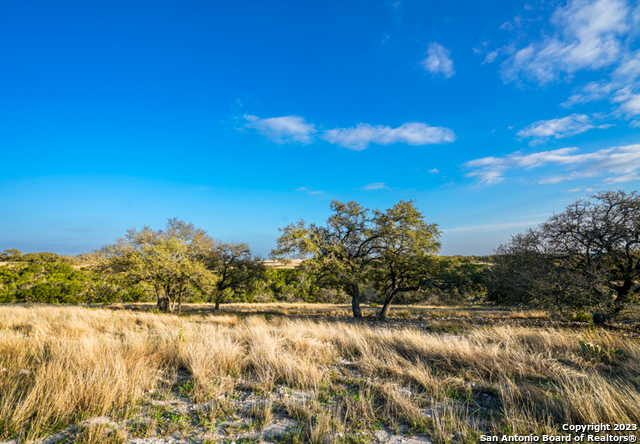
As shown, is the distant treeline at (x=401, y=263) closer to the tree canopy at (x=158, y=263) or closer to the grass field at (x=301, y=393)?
the tree canopy at (x=158, y=263)

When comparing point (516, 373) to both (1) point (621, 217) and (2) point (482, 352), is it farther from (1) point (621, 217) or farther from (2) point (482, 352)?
(1) point (621, 217)

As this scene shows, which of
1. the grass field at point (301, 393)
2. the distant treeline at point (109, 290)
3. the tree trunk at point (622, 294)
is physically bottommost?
the distant treeline at point (109, 290)

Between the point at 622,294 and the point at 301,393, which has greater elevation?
the point at 622,294

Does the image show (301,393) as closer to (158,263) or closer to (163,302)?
(158,263)

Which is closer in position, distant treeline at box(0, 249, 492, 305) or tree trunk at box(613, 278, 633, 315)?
tree trunk at box(613, 278, 633, 315)

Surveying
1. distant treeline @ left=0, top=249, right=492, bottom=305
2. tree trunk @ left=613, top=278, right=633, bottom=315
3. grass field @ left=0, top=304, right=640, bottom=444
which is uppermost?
tree trunk @ left=613, top=278, right=633, bottom=315

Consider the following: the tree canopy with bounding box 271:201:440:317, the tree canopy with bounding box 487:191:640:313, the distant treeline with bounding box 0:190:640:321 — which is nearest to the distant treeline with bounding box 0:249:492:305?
the distant treeline with bounding box 0:190:640:321

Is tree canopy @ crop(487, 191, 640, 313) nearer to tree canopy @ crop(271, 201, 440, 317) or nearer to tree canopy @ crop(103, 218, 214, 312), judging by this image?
tree canopy @ crop(271, 201, 440, 317)

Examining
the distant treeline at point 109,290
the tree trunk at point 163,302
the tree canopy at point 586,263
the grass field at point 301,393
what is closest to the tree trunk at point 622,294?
the tree canopy at point 586,263

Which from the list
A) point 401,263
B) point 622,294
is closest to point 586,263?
point 622,294

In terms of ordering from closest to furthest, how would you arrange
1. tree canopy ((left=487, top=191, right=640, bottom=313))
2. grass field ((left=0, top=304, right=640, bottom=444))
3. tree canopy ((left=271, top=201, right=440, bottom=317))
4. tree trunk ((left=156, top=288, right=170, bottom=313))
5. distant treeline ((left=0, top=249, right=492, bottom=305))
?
1. grass field ((left=0, top=304, right=640, bottom=444))
2. tree canopy ((left=487, top=191, right=640, bottom=313))
3. tree canopy ((left=271, top=201, right=440, bottom=317))
4. tree trunk ((left=156, top=288, right=170, bottom=313))
5. distant treeline ((left=0, top=249, right=492, bottom=305))

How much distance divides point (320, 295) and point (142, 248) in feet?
101

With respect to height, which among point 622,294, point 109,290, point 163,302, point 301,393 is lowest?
point 109,290

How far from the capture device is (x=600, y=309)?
9.95m
